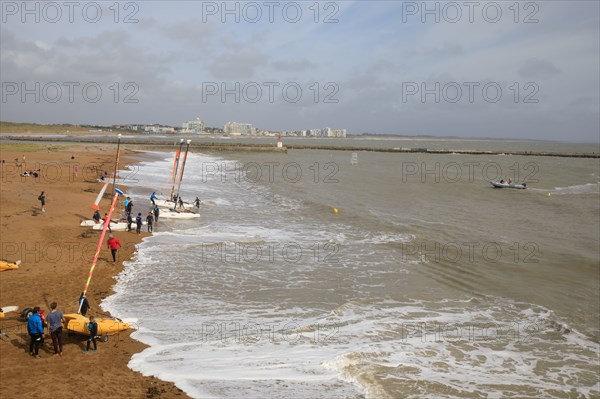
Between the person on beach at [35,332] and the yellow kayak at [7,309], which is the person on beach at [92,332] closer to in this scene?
the person on beach at [35,332]

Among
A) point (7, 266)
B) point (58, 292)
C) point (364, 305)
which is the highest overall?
point (7, 266)

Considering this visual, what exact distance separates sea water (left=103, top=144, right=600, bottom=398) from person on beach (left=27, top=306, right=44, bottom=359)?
213 cm

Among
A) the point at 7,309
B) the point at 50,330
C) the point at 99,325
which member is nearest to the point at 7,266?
the point at 7,309

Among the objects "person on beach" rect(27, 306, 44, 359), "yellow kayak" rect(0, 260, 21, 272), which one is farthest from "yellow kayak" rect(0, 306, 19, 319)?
"yellow kayak" rect(0, 260, 21, 272)

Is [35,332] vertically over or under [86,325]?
over

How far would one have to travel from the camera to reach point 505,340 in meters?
12.5

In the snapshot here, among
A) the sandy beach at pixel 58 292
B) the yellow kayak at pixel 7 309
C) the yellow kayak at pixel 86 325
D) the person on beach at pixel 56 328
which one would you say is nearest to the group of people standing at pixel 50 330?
the person on beach at pixel 56 328

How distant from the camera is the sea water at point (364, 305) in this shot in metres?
10.2

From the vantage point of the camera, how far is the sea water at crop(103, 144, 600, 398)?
1020cm

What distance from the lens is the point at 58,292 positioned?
13.8m

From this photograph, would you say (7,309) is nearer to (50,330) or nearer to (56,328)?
(50,330)

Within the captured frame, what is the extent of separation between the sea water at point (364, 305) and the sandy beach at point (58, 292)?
62cm

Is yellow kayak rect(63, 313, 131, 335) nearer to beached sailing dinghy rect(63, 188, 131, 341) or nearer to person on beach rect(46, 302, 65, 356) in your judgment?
beached sailing dinghy rect(63, 188, 131, 341)

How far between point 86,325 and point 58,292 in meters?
3.65
